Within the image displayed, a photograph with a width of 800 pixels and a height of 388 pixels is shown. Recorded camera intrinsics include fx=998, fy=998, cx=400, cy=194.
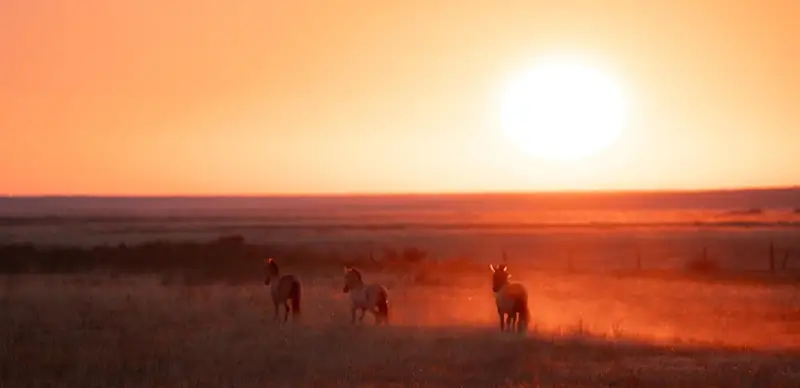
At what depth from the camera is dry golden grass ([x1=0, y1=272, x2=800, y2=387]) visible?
45.6ft

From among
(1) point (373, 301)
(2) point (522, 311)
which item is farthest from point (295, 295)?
(2) point (522, 311)

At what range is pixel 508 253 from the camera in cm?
4800

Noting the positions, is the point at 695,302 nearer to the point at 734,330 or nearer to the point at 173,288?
the point at 734,330

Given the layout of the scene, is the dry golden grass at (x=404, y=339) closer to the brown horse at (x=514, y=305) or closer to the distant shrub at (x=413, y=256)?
the brown horse at (x=514, y=305)

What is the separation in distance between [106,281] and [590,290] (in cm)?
1475

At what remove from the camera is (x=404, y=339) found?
17.7 m

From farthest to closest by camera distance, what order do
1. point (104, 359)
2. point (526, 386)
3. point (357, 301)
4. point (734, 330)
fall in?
point (357, 301) < point (734, 330) < point (104, 359) < point (526, 386)

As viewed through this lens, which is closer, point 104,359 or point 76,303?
point 104,359

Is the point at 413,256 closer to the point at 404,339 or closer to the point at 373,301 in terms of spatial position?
the point at 373,301

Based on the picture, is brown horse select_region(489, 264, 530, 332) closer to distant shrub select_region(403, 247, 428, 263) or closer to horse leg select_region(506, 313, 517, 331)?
horse leg select_region(506, 313, 517, 331)

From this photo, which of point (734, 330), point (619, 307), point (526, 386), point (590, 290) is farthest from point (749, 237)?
point (526, 386)

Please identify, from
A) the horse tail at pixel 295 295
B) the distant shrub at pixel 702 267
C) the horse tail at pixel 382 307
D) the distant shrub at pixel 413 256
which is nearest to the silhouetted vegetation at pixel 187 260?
the distant shrub at pixel 413 256

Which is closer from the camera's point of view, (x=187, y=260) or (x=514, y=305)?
(x=514, y=305)

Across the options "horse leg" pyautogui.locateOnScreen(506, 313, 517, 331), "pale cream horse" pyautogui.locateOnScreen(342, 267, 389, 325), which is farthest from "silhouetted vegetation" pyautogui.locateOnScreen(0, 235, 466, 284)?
"horse leg" pyautogui.locateOnScreen(506, 313, 517, 331)
